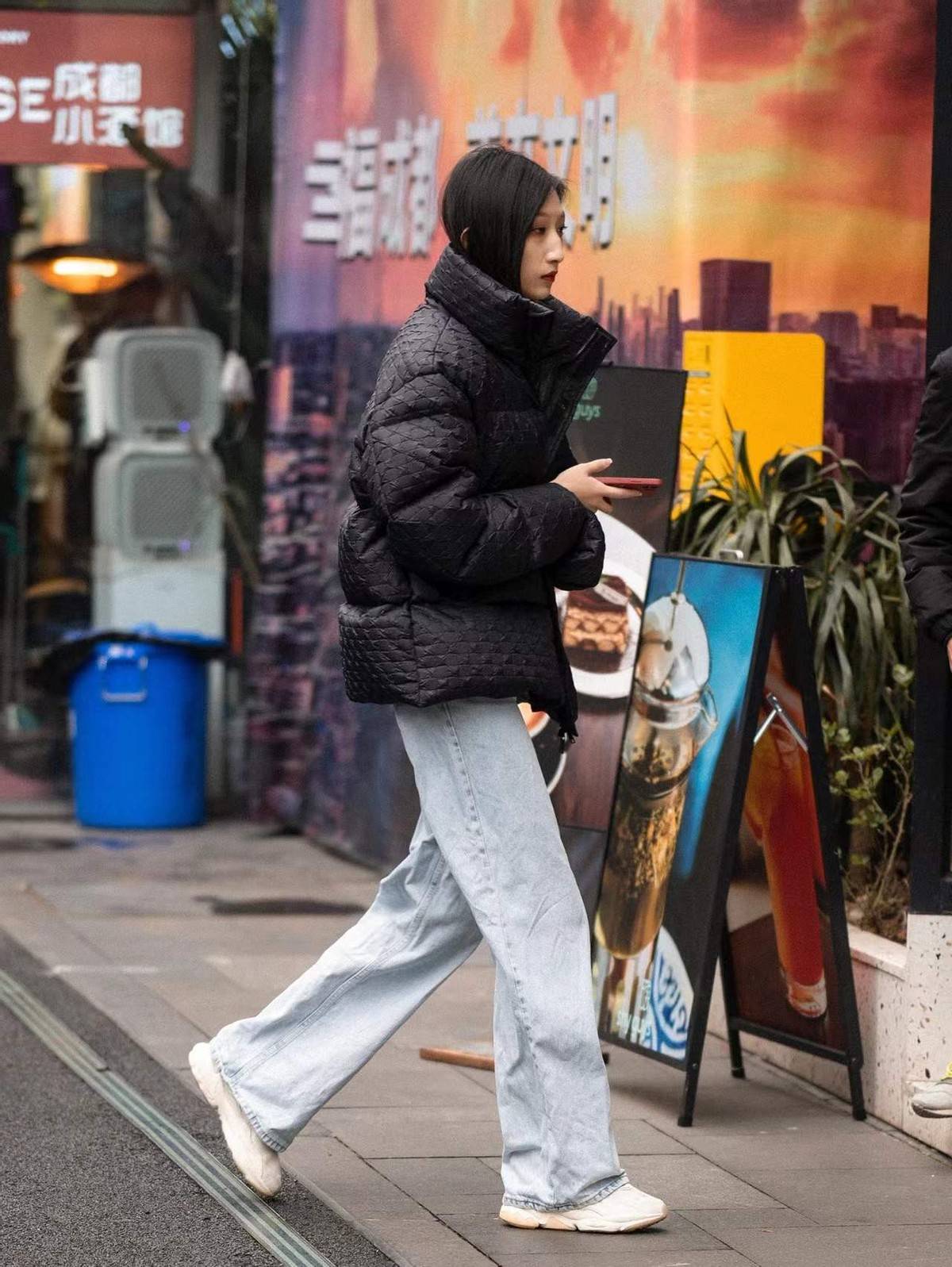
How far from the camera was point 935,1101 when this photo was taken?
180 inches

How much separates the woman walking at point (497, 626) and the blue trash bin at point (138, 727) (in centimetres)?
550

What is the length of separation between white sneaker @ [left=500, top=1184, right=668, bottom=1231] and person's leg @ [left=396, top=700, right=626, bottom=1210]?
4cm

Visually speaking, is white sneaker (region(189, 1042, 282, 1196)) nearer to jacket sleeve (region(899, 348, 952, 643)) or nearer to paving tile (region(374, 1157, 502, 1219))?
paving tile (region(374, 1157, 502, 1219))

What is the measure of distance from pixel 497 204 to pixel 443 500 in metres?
0.55

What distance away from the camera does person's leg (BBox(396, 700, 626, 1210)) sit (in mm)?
4117

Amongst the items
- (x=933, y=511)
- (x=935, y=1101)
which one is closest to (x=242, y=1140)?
(x=935, y=1101)

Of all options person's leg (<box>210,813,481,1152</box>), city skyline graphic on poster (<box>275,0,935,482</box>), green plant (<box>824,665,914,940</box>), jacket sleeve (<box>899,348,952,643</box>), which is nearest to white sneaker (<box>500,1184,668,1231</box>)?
person's leg (<box>210,813,481,1152</box>)

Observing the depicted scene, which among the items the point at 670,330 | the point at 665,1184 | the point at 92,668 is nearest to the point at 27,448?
the point at 92,668

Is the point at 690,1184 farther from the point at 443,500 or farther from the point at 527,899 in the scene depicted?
the point at 443,500

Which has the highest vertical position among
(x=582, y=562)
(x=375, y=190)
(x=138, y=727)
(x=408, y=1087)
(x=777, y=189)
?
(x=375, y=190)

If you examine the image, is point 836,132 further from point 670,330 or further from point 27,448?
point 27,448

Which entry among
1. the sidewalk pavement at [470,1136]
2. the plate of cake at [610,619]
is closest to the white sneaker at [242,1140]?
the sidewalk pavement at [470,1136]

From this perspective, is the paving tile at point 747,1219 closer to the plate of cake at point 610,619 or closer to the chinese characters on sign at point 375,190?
the plate of cake at point 610,619

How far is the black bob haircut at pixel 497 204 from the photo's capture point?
13.4ft
